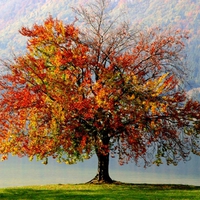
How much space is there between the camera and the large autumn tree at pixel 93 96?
3177cm

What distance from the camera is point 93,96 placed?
3253cm

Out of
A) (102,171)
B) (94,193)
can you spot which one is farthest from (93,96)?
(94,193)

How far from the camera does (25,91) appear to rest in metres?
32.4

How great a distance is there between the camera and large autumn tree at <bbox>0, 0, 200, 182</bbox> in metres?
31.8

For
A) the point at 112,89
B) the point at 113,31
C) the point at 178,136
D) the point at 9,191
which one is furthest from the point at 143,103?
the point at 9,191

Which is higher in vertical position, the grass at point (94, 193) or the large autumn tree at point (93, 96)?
the large autumn tree at point (93, 96)

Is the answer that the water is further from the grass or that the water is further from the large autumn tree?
the grass

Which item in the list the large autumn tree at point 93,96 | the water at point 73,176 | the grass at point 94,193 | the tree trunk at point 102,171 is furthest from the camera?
the water at point 73,176

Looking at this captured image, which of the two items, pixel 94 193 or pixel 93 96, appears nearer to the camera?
pixel 94 193

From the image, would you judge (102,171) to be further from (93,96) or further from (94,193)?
(94,193)

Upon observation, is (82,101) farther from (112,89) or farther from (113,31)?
(113,31)

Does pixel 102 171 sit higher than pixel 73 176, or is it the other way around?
pixel 73 176

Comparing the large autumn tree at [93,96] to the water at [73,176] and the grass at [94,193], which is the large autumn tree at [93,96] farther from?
the water at [73,176]

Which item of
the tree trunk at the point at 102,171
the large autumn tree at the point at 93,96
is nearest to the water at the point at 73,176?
the tree trunk at the point at 102,171
